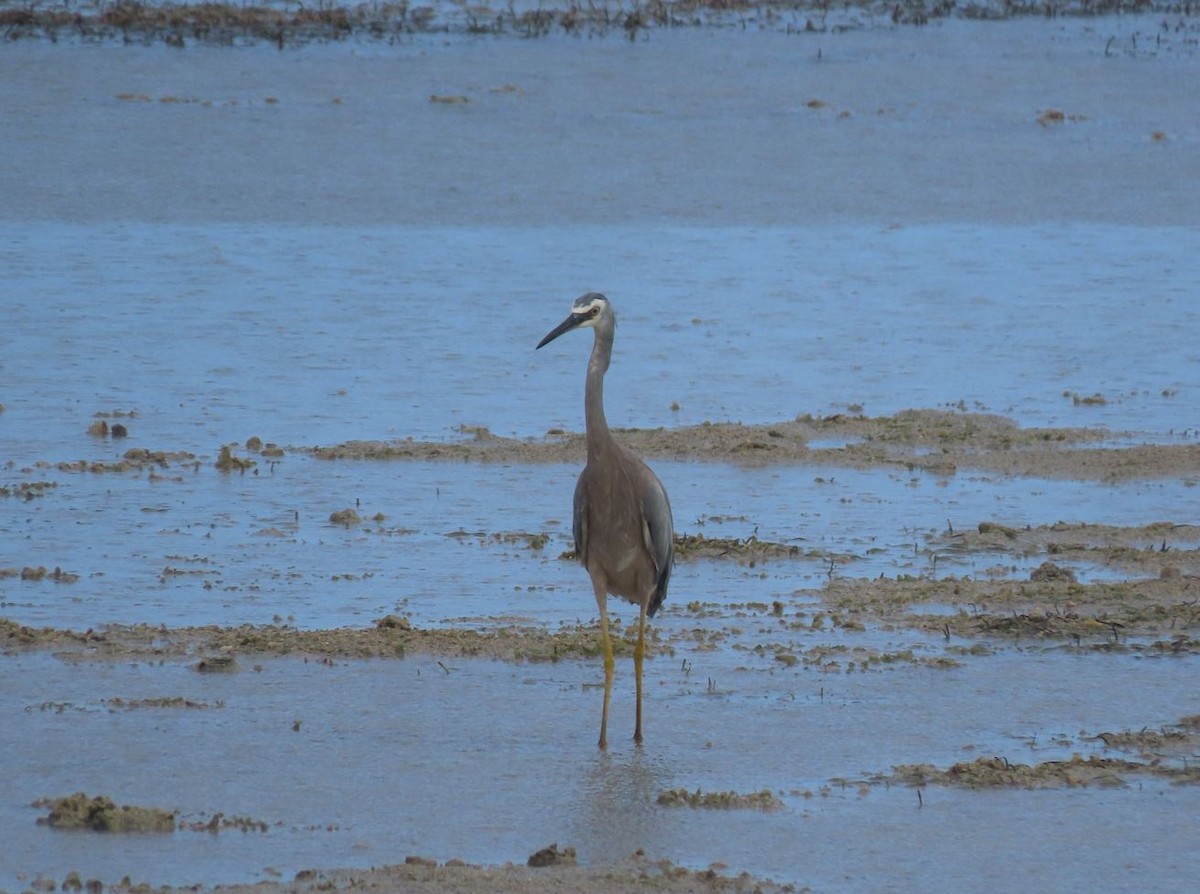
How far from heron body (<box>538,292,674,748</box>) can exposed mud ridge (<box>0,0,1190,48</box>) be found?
70.7 feet

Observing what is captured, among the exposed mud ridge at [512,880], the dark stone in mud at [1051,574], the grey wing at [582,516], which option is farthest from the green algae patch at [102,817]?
the dark stone in mud at [1051,574]

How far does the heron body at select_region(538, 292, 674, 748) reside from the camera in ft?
24.7

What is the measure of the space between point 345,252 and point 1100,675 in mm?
10512

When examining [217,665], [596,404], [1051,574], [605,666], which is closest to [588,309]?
[596,404]

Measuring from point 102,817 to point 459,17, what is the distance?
87.6ft

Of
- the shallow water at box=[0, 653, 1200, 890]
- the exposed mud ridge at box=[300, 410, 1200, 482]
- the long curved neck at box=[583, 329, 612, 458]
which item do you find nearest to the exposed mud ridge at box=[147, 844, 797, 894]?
the shallow water at box=[0, 653, 1200, 890]

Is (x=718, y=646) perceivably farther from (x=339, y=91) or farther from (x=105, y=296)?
(x=339, y=91)

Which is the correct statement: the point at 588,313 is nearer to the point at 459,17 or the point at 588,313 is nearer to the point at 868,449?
the point at 868,449

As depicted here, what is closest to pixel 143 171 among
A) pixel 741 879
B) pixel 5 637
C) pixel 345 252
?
pixel 345 252

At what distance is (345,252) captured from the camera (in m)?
17.3

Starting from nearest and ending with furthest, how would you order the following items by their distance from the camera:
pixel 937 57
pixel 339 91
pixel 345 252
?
pixel 345 252 < pixel 339 91 < pixel 937 57

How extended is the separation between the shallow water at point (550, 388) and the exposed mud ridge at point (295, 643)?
12cm

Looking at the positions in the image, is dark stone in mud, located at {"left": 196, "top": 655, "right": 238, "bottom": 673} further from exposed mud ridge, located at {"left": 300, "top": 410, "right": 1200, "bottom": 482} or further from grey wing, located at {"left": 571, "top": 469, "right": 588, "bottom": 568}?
exposed mud ridge, located at {"left": 300, "top": 410, "right": 1200, "bottom": 482}

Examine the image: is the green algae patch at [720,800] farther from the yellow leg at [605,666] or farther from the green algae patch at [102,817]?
the green algae patch at [102,817]
